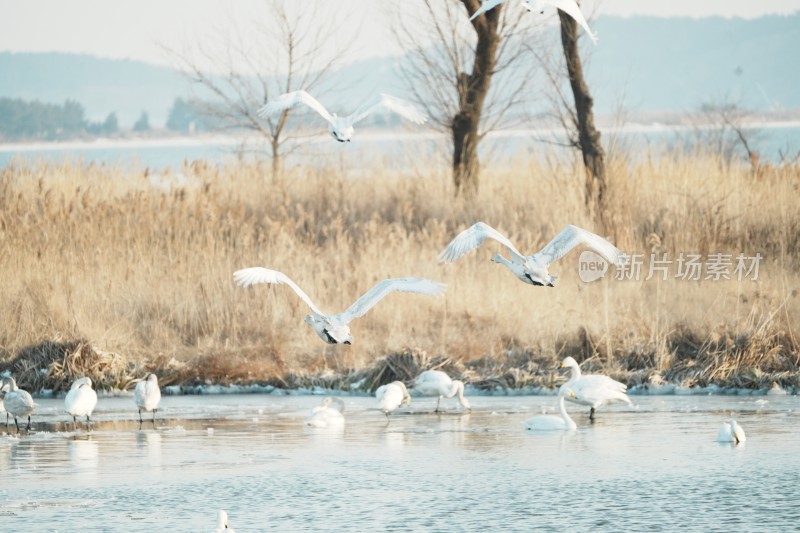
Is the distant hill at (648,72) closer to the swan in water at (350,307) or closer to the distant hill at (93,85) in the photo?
the distant hill at (93,85)

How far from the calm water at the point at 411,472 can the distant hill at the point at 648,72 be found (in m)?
90.9

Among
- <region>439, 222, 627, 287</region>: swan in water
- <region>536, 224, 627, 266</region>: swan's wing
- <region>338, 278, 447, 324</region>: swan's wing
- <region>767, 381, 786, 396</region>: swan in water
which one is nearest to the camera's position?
<region>338, 278, 447, 324</region>: swan's wing

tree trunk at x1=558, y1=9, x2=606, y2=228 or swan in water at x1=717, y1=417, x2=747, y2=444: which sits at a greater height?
tree trunk at x1=558, y1=9, x2=606, y2=228

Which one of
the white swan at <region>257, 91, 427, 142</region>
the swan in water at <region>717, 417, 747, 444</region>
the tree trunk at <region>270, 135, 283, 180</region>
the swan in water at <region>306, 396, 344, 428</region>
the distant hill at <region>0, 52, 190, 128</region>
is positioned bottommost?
the swan in water at <region>717, 417, 747, 444</region>

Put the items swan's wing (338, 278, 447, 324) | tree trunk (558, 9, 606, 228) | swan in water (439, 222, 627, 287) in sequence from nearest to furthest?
swan's wing (338, 278, 447, 324), swan in water (439, 222, 627, 287), tree trunk (558, 9, 606, 228)

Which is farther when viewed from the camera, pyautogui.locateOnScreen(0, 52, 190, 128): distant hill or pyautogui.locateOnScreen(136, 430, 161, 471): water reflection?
pyautogui.locateOnScreen(0, 52, 190, 128): distant hill

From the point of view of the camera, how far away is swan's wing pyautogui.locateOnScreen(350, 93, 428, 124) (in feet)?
39.3

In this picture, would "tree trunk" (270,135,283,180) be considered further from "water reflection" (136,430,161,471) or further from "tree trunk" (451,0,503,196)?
"water reflection" (136,430,161,471)

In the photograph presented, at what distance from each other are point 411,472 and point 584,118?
11.3m

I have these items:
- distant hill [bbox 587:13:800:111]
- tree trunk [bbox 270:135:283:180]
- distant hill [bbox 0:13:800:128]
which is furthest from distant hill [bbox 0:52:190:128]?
tree trunk [bbox 270:135:283:180]

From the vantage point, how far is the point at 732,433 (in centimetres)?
1050

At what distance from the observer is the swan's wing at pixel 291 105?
12.0m

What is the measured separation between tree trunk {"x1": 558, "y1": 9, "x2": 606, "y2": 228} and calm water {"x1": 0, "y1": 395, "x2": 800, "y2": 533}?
7.04 meters

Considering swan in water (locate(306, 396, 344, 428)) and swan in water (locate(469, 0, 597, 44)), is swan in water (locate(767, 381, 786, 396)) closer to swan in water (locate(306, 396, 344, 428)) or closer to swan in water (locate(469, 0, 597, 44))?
swan in water (locate(469, 0, 597, 44))
